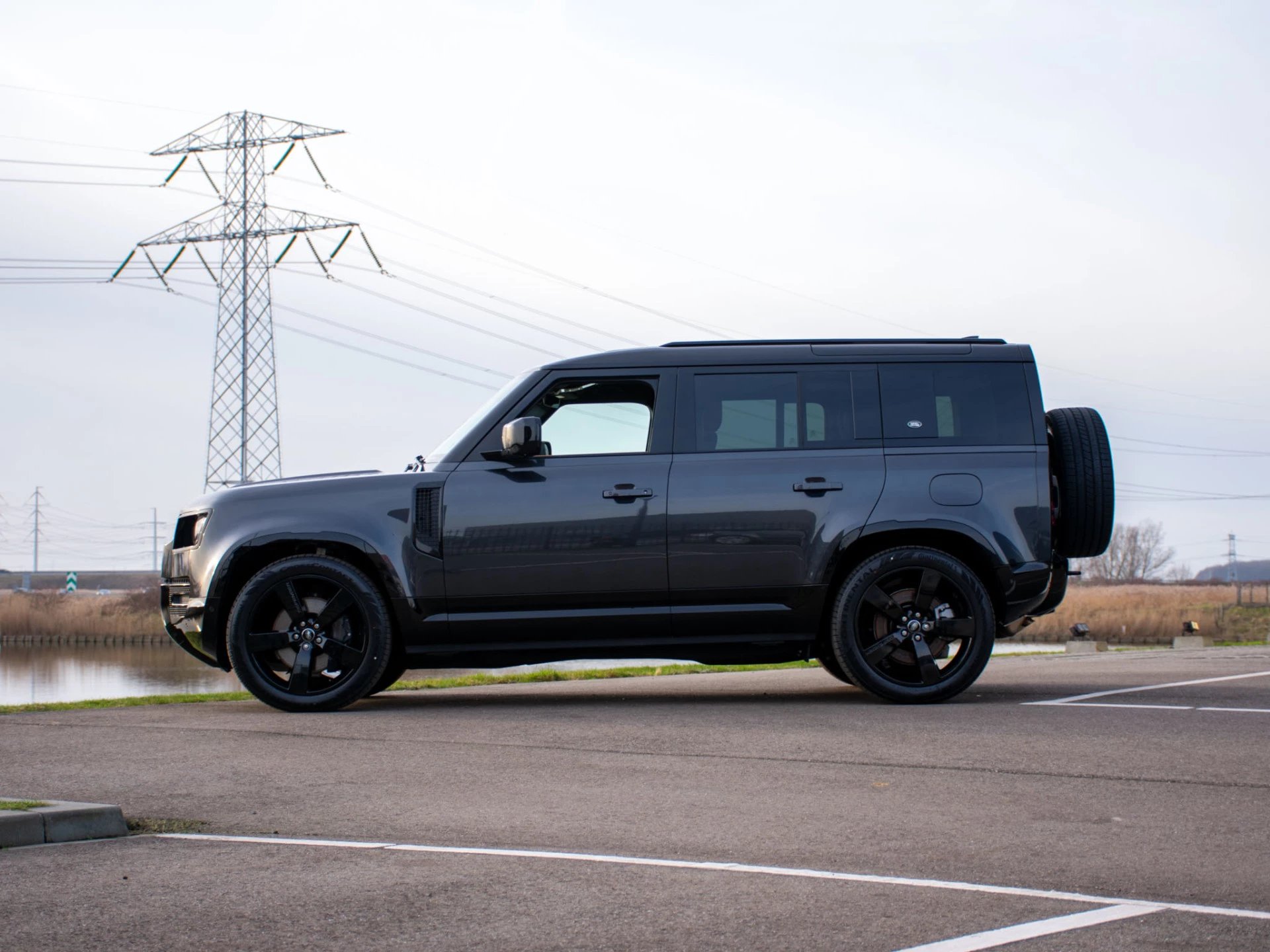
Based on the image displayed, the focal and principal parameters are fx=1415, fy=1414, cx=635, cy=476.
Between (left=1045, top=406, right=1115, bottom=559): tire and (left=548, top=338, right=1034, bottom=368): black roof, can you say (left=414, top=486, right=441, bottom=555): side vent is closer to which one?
Answer: (left=548, top=338, right=1034, bottom=368): black roof

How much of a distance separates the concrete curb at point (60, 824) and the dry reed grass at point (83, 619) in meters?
54.2

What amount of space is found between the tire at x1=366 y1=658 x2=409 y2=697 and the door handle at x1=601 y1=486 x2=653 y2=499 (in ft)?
5.31

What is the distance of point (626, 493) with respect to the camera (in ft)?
27.3

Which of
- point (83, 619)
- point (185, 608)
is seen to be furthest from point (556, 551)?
point (83, 619)

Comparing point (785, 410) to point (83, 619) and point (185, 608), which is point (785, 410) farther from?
point (83, 619)

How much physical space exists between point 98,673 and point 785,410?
115ft

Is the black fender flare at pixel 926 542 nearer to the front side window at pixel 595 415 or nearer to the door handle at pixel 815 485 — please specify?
the door handle at pixel 815 485

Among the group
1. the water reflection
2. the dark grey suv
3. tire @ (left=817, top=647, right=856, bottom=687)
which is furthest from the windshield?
the water reflection

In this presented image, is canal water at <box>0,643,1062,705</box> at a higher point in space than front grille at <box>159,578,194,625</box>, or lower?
lower

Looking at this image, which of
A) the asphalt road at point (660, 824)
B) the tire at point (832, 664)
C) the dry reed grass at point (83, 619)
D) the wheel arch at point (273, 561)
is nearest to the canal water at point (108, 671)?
the dry reed grass at point (83, 619)

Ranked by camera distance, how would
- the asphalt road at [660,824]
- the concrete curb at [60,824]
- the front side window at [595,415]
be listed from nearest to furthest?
the asphalt road at [660,824] → the concrete curb at [60,824] → the front side window at [595,415]

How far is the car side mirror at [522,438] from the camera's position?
320 inches

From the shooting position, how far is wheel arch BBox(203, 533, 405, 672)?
8.36 m

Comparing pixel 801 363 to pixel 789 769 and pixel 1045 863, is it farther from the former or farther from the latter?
pixel 1045 863
